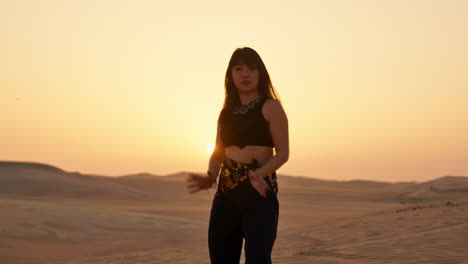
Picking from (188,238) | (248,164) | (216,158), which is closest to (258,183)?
(248,164)

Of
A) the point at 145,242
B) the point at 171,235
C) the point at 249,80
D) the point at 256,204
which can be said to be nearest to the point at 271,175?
the point at 256,204

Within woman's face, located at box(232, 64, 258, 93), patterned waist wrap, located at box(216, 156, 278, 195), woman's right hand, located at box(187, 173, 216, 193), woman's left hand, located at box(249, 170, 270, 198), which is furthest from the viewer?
woman's right hand, located at box(187, 173, 216, 193)

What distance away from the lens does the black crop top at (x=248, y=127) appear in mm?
4586

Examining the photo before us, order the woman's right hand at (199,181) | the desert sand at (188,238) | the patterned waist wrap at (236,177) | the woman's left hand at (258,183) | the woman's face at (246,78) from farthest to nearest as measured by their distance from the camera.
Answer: the desert sand at (188,238), the woman's right hand at (199,181), the woman's face at (246,78), the patterned waist wrap at (236,177), the woman's left hand at (258,183)

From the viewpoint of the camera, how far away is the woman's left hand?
14.4 feet

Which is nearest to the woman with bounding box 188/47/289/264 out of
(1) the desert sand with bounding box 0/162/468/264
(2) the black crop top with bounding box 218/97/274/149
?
(2) the black crop top with bounding box 218/97/274/149

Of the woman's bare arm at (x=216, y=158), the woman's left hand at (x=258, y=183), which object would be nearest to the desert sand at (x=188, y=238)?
the woman's bare arm at (x=216, y=158)

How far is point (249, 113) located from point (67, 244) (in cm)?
976

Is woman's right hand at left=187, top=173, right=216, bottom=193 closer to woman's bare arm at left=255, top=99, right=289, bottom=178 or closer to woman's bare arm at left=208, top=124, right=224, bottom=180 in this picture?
woman's bare arm at left=208, top=124, right=224, bottom=180

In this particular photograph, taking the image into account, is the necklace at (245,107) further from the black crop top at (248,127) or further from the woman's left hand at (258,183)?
the woman's left hand at (258,183)

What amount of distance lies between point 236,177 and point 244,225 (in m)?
0.29

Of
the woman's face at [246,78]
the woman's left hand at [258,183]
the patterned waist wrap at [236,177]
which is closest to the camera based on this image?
the woman's left hand at [258,183]

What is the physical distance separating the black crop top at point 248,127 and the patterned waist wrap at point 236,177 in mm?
116

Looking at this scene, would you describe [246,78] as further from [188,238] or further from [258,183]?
[188,238]
